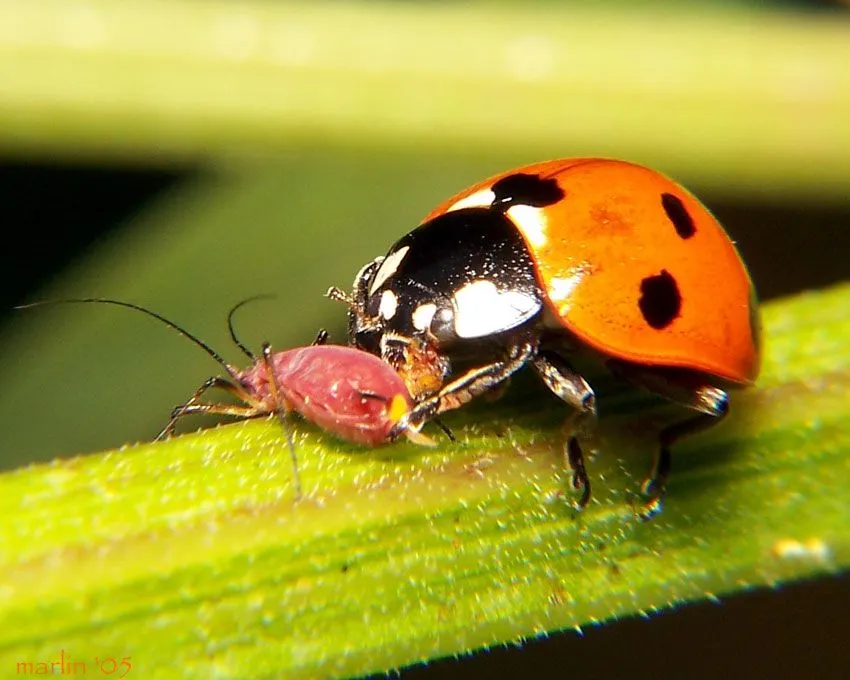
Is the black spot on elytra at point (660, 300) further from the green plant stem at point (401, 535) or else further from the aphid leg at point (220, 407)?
the aphid leg at point (220, 407)

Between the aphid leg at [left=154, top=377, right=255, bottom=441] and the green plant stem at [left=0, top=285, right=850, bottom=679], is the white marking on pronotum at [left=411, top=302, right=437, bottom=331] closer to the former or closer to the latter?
the green plant stem at [left=0, top=285, right=850, bottom=679]

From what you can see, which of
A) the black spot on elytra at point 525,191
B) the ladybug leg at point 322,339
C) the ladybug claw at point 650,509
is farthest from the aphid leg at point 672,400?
the ladybug leg at point 322,339

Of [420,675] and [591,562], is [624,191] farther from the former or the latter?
[420,675]

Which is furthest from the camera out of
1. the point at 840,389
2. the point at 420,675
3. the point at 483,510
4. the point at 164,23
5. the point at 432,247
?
the point at 164,23

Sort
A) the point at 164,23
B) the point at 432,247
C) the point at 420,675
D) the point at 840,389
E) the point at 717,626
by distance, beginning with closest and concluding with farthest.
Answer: the point at 840,389 → the point at 432,247 → the point at 420,675 → the point at 164,23 → the point at 717,626

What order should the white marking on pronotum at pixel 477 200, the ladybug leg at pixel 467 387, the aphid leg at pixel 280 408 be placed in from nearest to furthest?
the aphid leg at pixel 280 408 < the ladybug leg at pixel 467 387 < the white marking on pronotum at pixel 477 200

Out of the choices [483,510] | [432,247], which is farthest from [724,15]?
[483,510]

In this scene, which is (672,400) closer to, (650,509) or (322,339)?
(650,509)

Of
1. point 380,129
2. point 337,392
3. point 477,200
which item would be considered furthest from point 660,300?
point 380,129
